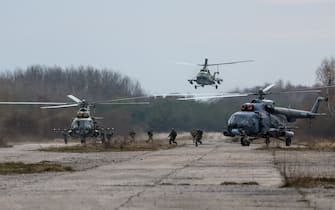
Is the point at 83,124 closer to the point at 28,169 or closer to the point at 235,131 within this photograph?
the point at 235,131

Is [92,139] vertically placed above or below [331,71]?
below

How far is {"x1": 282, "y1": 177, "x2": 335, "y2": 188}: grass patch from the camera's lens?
57.6 feet

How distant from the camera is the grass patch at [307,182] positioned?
1755 centimetres

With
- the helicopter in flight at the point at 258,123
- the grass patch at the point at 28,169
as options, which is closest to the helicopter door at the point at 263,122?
the helicopter in flight at the point at 258,123

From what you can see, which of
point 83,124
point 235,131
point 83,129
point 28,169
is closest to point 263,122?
point 235,131

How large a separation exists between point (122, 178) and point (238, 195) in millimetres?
5614

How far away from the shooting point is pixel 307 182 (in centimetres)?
1803

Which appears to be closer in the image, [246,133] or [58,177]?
[58,177]

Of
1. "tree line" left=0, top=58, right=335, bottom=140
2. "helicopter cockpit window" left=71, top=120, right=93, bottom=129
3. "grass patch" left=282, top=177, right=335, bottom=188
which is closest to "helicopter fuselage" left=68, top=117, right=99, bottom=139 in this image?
"helicopter cockpit window" left=71, top=120, right=93, bottom=129

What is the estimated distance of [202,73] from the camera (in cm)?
6494

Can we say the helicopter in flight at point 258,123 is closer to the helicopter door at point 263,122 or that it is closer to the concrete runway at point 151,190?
the helicopter door at point 263,122

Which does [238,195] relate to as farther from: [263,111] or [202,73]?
[202,73]

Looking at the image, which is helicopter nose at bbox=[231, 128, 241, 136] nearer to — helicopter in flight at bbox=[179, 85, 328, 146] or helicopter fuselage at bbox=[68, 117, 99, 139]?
helicopter in flight at bbox=[179, 85, 328, 146]

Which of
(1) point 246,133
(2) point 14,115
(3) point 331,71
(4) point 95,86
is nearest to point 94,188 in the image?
(1) point 246,133
